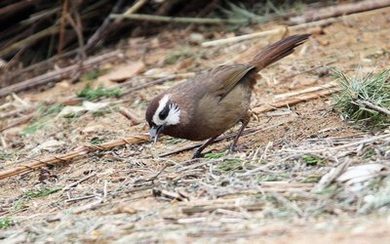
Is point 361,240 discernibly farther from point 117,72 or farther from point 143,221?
point 117,72

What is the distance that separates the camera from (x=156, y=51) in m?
8.62

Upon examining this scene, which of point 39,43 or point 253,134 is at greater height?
point 39,43

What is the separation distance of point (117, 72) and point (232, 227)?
4.63 metres

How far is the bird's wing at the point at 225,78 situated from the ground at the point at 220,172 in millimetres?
398

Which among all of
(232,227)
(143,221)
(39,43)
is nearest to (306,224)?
(232,227)

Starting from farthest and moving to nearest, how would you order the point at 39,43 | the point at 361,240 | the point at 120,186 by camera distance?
the point at 39,43
the point at 120,186
the point at 361,240

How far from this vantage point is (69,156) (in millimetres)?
5875

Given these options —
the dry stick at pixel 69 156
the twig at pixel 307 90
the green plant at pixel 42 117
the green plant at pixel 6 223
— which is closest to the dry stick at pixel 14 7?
the green plant at pixel 42 117

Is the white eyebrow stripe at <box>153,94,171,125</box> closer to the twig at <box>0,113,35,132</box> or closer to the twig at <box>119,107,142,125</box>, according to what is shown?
the twig at <box>119,107,142,125</box>

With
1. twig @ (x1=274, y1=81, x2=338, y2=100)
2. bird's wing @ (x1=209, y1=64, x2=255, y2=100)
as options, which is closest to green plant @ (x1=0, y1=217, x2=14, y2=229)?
bird's wing @ (x1=209, y1=64, x2=255, y2=100)

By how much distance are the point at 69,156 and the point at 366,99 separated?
81.8 inches

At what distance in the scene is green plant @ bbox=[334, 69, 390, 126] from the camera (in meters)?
5.28

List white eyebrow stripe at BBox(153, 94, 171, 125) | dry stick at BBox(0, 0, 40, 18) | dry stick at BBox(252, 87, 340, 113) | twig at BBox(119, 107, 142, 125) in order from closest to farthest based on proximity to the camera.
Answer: white eyebrow stripe at BBox(153, 94, 171, 125), dry stick at BBox(252, 87, 340, 113), twig at BBox(119, 107, 142, 125), dry stick at BBox(0, 0, 40, 18)

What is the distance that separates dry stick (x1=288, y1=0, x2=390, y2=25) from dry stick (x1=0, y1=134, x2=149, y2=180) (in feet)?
7.77
